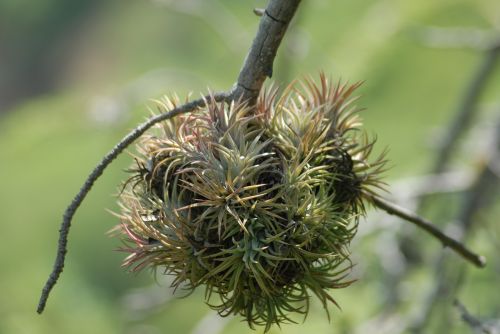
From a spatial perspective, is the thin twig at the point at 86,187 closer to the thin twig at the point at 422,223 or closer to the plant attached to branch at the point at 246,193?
the plant attached to branch at the point at 246,193

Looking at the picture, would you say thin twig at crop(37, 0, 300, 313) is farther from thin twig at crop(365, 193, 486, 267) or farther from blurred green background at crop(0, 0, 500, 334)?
blurred green background at crop(0, 0, 500, 334)

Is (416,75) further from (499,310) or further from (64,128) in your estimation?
(499,310)

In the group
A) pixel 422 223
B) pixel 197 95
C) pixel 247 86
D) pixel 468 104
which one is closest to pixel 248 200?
pixel 247 86

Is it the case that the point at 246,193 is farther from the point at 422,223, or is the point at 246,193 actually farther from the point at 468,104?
the point at 468,104

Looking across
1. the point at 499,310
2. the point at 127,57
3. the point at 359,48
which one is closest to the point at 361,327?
the point at 499,310

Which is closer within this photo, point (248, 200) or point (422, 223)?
point (248, 200)

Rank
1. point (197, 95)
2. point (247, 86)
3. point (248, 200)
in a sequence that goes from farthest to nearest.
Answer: point (197, 95)
point (247, 86)
point (248, 200)
